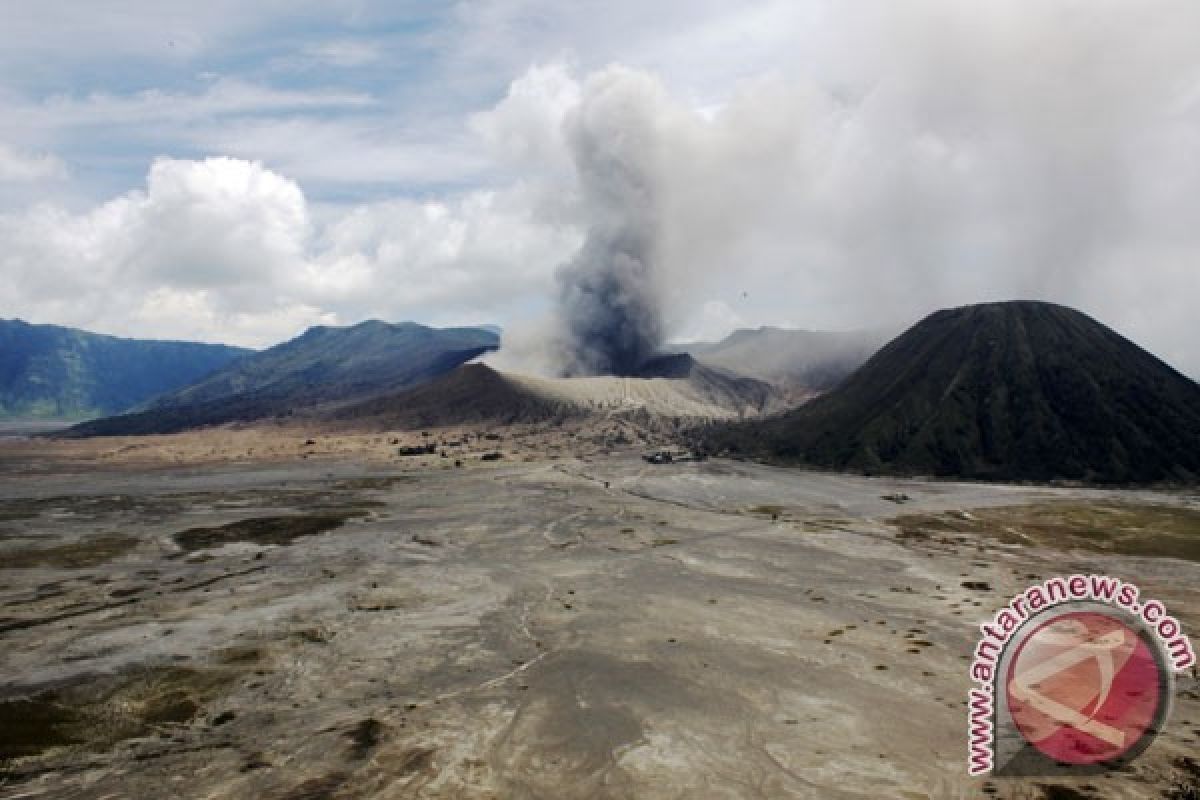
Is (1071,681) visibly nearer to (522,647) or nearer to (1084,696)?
(1084,696)

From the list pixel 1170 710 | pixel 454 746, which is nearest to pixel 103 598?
pixel 454 746

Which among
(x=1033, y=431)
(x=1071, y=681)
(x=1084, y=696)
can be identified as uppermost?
(x=1033, y=431)

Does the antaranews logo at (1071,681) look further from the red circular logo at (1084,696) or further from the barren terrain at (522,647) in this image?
the barren terrain at (522,647)

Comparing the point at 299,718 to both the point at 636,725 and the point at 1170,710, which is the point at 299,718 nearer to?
the point at 636,725

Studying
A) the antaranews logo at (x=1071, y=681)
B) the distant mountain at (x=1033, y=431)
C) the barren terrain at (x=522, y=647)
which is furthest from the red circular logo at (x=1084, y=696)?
the distant mountain at (x=1033, y=431)

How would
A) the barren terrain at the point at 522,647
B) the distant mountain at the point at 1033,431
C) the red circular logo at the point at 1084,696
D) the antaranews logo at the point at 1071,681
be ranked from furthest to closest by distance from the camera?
the distant mountain at the point at 1033,431, the red circular logo at the point at 1084,696, the barren terrain at the point at 522,647, the antaranews logo at the point at 1071,681

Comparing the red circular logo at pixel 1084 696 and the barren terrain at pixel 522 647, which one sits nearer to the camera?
the barren terrain at pixel 522 647

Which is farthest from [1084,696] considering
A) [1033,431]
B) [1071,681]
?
[1033,431]
